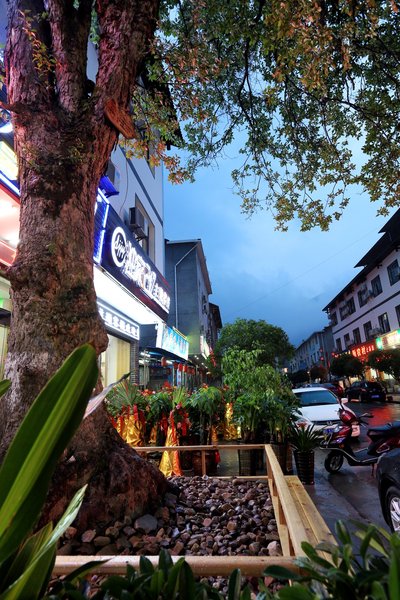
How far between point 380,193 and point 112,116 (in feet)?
19.3

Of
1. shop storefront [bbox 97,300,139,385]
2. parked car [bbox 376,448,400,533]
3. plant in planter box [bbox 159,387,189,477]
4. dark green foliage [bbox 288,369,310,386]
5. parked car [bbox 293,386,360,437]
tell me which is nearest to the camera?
parked car [bbox 376,448,400,533]

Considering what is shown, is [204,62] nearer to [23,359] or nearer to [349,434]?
[23,359]

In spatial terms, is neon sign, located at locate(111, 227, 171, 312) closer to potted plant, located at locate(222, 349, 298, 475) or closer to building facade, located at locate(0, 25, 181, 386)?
Answer: building facade, located at locate(0, 25, 181, 386)

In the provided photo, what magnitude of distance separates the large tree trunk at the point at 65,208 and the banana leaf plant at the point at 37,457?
178 centimetres

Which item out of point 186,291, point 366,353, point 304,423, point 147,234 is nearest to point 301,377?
point 366,353

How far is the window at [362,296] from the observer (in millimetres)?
40144

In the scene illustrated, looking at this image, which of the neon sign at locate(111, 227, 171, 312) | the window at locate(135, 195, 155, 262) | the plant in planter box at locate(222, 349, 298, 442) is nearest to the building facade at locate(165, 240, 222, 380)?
the window at locate(135, 195, 155, 262)

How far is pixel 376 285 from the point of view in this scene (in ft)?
120

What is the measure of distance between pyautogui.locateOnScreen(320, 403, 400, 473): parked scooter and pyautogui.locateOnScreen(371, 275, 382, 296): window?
107ft

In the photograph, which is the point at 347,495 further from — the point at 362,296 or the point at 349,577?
the point at 362,296

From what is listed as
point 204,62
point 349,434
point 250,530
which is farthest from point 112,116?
point 349,434

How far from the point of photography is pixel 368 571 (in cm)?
83

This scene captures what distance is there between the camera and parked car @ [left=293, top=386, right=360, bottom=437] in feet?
27.1

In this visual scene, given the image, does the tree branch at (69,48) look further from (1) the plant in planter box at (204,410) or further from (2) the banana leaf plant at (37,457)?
(1) the plant in planter box at (204,410)
